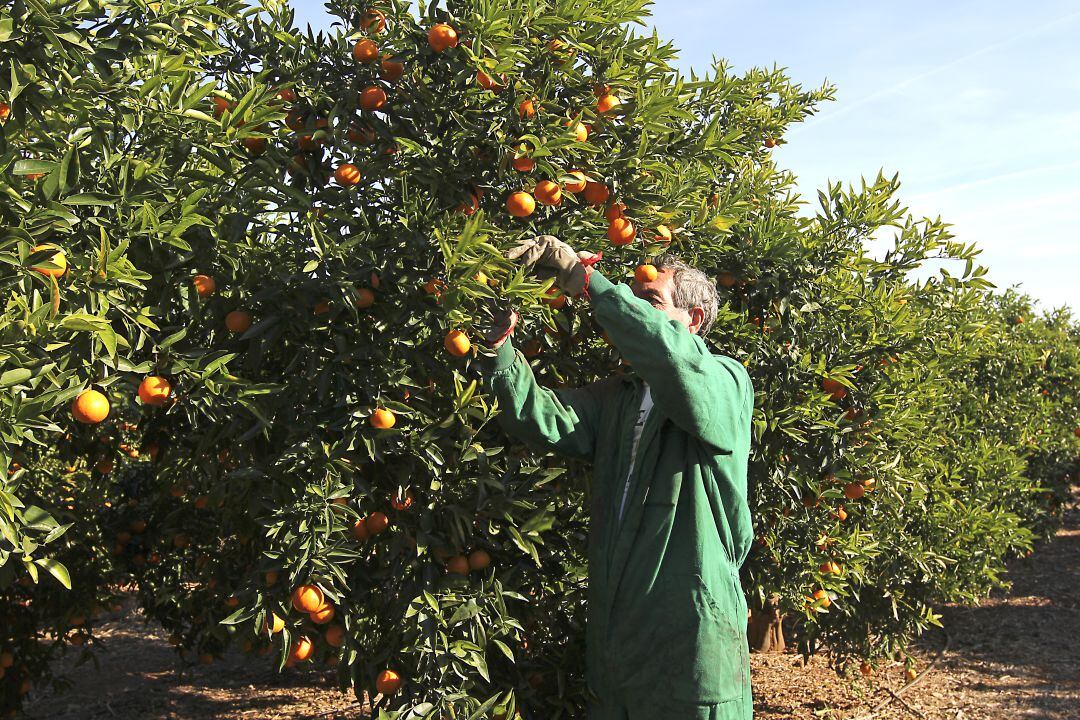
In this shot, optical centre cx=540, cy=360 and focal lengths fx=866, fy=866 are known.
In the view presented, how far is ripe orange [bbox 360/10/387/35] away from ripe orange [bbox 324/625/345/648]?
1.83 metres

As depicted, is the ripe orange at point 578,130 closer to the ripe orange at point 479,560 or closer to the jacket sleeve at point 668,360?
the jacket sleeve at point 668,360

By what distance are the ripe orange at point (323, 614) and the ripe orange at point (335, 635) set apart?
0.07m

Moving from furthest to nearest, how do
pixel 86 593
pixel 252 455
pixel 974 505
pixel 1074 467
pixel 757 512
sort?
pixel 1074 467
pixel 974 505
pixel 86 593
pixel 757 512
pixel 252 455

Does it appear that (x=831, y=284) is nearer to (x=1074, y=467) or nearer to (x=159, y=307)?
(x=159, y=307)

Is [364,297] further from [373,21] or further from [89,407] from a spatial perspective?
[373,21]

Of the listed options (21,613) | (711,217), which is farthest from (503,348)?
(21,613)

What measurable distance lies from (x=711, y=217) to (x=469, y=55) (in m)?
1.06

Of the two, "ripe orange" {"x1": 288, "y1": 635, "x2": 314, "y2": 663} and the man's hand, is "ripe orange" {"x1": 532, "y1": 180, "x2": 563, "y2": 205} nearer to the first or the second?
the man's hand

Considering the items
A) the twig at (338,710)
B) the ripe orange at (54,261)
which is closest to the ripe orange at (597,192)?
the ripe orange at (54,261)

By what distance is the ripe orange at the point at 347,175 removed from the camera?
8.41ft

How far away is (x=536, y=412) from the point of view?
2.38 m

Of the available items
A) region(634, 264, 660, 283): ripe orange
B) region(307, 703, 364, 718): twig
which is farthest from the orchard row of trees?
region(307, 703, 364, 718): twig

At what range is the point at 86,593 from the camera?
13.6 feet

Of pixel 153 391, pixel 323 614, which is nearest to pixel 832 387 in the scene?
pixel 323 614
